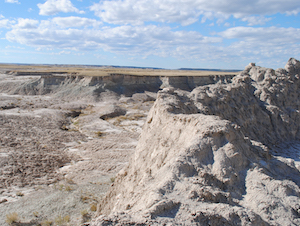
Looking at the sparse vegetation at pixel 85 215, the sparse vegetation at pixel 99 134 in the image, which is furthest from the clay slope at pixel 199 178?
the sparse vegetation at pixel 99 134

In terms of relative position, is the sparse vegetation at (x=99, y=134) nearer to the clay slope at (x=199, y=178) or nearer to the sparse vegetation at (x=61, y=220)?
the clay slope at (x=199, y=178)

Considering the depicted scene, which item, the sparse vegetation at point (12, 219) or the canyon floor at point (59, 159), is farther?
the canyon floor at point (59, 159)

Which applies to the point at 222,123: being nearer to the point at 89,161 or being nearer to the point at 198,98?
the point at 198,98

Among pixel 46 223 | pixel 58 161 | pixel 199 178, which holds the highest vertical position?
pixel 199 178

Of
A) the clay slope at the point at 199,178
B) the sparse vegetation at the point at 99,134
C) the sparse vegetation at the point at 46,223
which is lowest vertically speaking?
the sparse vegetation at the point at 99,134

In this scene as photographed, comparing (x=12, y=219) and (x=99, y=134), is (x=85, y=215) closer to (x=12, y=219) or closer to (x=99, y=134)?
(x=12, y=219)

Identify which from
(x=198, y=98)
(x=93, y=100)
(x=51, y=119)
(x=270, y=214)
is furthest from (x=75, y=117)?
(x=270, y=214)

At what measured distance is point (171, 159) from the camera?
6.03 meters

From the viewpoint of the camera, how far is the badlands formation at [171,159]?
4.57 m

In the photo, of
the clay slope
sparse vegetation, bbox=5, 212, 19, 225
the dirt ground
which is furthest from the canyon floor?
the clay slope

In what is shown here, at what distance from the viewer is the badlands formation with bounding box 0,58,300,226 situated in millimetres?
4566

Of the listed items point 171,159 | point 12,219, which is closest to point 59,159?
point 12,219

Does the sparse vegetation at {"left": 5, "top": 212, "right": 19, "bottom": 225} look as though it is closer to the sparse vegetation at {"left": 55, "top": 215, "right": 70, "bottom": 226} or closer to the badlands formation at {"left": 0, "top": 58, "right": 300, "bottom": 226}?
the badlands formation at {"left": 0, "top": 58, "right": 300, "bottom": 226}

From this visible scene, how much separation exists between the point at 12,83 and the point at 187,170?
173ft
